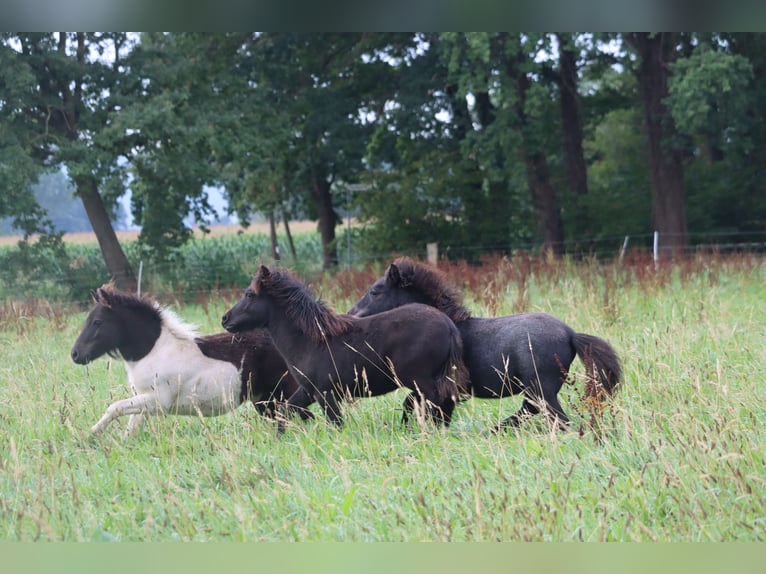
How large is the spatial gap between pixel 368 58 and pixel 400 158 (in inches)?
141

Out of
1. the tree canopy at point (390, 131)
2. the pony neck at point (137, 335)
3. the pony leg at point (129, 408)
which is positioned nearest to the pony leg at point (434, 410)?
the pony leg at point (129, 408)

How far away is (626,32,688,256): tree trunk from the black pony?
1771 centimetres

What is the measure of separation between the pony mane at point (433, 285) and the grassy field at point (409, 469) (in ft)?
2.88

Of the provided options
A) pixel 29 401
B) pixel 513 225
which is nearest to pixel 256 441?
pixel 29 401

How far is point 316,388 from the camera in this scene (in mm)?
6453

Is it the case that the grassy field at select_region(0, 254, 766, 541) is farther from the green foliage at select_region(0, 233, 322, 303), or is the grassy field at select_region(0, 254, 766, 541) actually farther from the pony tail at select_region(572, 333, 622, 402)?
the green foliage at select_region(0, 233, 322, 303)

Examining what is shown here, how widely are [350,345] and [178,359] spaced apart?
4.52 feet

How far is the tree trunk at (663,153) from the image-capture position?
75.0ft

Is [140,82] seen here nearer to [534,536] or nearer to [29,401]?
[29,401]

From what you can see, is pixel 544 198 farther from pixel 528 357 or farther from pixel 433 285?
pixel 528 357

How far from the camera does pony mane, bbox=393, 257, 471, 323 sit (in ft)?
22.9

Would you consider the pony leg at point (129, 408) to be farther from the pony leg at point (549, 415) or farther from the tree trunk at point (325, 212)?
the tree trunk at point (325, 212)

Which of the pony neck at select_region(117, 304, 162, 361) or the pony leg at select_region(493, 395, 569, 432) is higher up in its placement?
the pony neck at select_region(117, 304, 162, 361)

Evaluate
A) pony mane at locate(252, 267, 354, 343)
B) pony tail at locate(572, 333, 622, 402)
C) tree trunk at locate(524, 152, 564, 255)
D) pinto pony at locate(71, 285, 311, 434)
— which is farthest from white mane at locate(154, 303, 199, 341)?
tree trunk at locate(524, 152, 564, 255)
